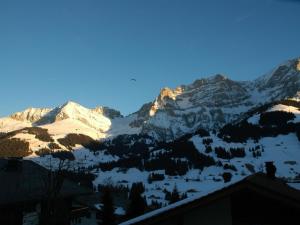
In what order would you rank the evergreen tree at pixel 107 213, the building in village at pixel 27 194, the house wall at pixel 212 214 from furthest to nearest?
the evergreen tree at pixel 107 213
the building in village at pixel 27 194
the house wall at pixel 212 214

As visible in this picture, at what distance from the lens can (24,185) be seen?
3070 cm

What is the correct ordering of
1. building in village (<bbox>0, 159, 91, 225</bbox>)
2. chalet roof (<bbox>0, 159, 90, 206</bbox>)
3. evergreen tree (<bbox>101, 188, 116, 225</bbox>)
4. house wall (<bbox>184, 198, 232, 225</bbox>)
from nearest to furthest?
house wall (<bbox>184, 198, 232, 225</bbox>)
building in village (<bbox>0, 159, 91, 225</bbox>)
chalet roof (<bbox>0, 159, 90, 206</bbox>)
evergreen tree (<bbox>101, 188, 116, 225</bbox>)

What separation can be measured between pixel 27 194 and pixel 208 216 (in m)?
17.7

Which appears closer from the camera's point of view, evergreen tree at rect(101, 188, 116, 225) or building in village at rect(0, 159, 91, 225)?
building in village at rect(0, 159, 91, 225)

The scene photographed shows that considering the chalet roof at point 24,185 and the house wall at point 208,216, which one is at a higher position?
the chalet roof at point 24,185

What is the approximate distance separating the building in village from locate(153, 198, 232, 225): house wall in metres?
12.8

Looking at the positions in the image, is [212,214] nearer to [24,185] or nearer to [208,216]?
[208,216]

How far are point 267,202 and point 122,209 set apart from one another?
108m

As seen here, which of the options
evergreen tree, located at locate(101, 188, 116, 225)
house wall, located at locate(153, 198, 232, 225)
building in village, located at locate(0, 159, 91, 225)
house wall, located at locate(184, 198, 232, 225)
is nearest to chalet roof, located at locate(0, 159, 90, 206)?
building in village, located at locate(0, 159, 91, 225)

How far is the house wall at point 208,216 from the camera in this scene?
15.2m

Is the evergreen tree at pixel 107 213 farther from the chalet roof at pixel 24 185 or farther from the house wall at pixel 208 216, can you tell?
the house wall at pixel 208 216

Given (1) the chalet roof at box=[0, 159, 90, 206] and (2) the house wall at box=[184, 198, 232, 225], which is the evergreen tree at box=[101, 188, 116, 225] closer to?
(1) the chalet roof at box=[0, 159, 90, 206]

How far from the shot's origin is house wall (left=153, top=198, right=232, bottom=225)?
49.9ft

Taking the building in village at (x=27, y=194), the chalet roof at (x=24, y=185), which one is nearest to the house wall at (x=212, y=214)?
the building in village at (x=27, y=194)
